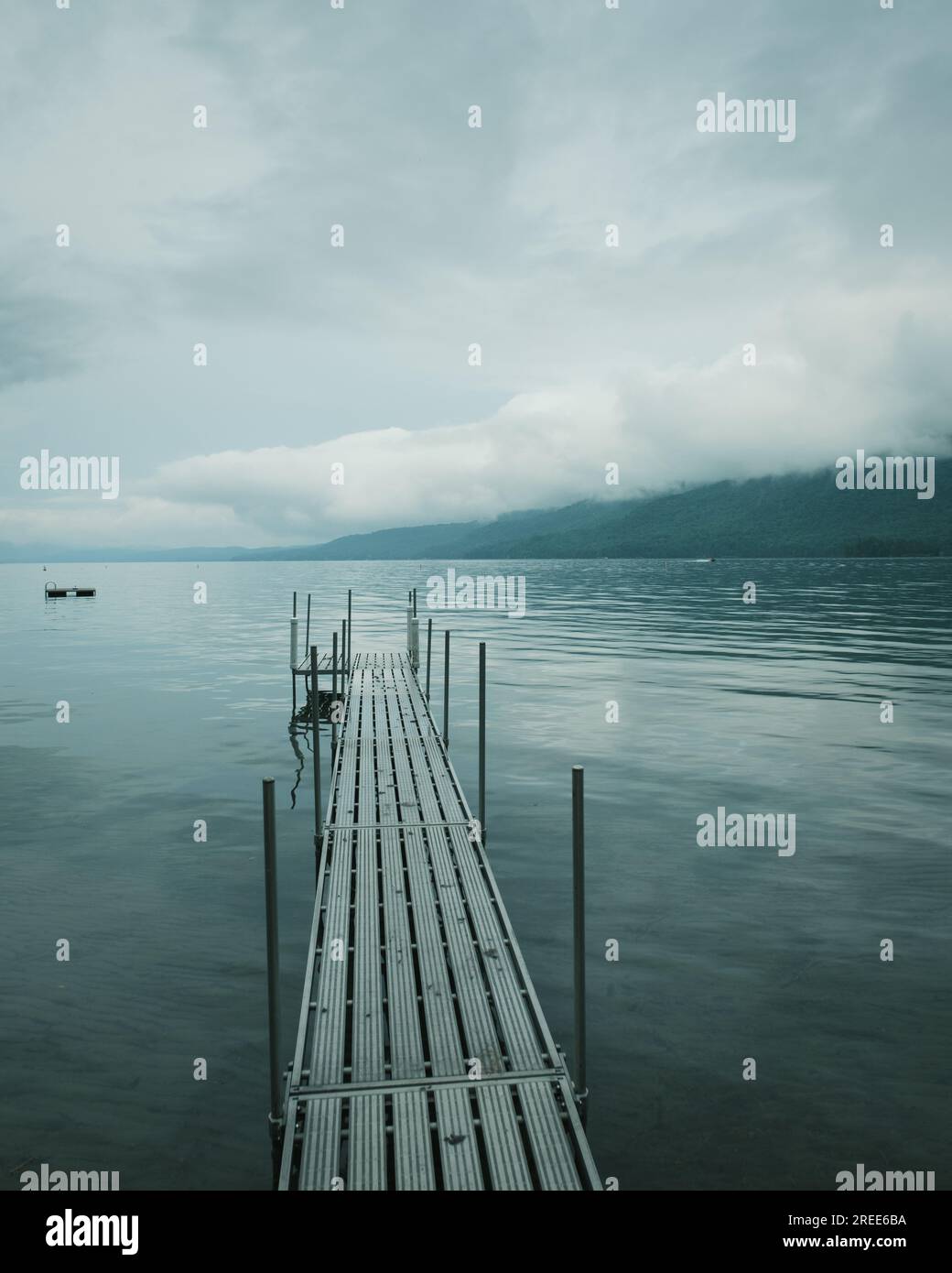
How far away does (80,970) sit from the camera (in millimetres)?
12062

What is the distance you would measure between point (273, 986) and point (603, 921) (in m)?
7.16

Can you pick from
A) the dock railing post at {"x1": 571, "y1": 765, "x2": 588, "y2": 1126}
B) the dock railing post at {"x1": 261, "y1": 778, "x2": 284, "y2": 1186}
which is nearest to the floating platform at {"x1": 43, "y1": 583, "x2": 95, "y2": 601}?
the dock railing post at {"x1": 261, "y1": 778, "x2": 284, "y2": 1186}

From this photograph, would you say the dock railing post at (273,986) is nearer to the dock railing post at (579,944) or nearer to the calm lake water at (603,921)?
the calm lake water at (603,921)

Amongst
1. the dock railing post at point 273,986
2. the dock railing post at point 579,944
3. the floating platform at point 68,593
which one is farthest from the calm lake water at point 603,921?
the floating platform at point 68,593

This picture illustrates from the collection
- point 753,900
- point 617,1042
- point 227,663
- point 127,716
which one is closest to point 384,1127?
point 617,1042

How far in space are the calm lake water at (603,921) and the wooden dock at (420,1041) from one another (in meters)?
1.16

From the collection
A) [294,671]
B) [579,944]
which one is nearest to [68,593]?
[294,671]

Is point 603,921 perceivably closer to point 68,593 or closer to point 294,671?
point 294,671

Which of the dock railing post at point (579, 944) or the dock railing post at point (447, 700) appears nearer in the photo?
the dock railing post at point (579, 944)

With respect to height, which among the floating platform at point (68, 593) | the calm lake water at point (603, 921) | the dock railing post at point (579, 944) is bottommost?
the calm lake water at point (603, 921)

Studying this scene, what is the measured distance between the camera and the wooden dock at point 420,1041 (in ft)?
23.6

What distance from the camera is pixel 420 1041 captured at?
878 cm

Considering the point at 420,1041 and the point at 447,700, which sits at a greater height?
the point at 447,700

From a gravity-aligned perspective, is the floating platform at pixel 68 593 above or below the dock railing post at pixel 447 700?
above
